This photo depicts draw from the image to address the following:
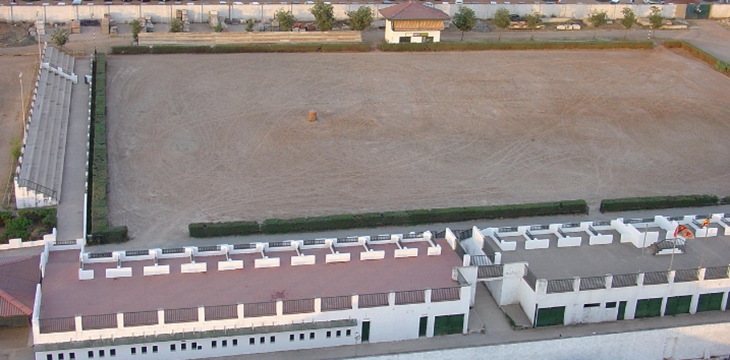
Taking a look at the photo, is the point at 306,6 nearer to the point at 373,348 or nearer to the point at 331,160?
the point at 331,160

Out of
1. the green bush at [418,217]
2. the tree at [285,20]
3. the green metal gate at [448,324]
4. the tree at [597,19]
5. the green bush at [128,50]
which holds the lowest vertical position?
the green metal gate at [448,324]

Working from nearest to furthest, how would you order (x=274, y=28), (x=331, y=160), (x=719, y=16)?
1. (x=331, y=160)
2. (x=274, y=28)
3. (x=719, y=16)

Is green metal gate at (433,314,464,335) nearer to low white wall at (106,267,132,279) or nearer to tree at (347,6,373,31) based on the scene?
low white wall at (106,267,132,279)

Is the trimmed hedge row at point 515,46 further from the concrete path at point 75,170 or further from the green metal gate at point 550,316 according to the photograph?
the green metal gate at point 550,316

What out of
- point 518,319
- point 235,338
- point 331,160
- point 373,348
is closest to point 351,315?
point 373,348

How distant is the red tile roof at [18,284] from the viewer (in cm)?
3478

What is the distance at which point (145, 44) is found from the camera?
237 feet

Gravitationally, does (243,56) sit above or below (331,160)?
above

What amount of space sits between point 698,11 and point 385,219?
58.4m

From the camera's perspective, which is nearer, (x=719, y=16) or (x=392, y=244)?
(x=392, y=244)

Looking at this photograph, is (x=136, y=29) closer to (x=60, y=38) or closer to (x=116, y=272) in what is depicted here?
(x=60, y=38)

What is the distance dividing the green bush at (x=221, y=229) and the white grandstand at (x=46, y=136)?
861 cm

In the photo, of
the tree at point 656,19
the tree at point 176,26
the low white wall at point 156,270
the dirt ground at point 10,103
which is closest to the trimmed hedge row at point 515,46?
the tree at point 656,19

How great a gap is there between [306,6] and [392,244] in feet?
152
